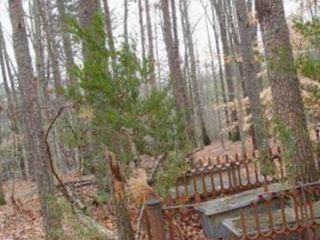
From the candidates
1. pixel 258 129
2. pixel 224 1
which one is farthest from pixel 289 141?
pixel 224 1

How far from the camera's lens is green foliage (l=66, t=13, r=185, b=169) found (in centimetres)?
792

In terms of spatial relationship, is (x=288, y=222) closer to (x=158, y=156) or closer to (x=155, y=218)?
(x=155, y=218)

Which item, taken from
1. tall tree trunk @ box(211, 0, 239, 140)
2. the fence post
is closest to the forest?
the fence post

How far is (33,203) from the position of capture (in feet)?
45.2

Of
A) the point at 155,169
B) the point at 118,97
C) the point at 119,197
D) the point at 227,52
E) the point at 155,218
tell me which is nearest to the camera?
the point at 155,218

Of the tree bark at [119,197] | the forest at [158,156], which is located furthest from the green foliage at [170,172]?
the tree bark at [119,197]

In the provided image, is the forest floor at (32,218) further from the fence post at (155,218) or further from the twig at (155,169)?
the fence post at (155,218)

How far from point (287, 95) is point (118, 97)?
2.58 m

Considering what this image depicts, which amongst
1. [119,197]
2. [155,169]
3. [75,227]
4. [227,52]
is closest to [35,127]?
[75,227]

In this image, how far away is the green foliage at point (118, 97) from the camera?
312 inches

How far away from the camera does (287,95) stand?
6.83 m

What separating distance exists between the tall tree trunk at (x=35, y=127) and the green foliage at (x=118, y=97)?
673mm

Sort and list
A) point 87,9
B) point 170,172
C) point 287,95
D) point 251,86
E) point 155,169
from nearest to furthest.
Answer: point 287,95 < point 170,172 < point 155,169 < point 87,9 < point 251,86

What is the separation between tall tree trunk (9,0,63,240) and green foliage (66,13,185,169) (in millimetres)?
673
